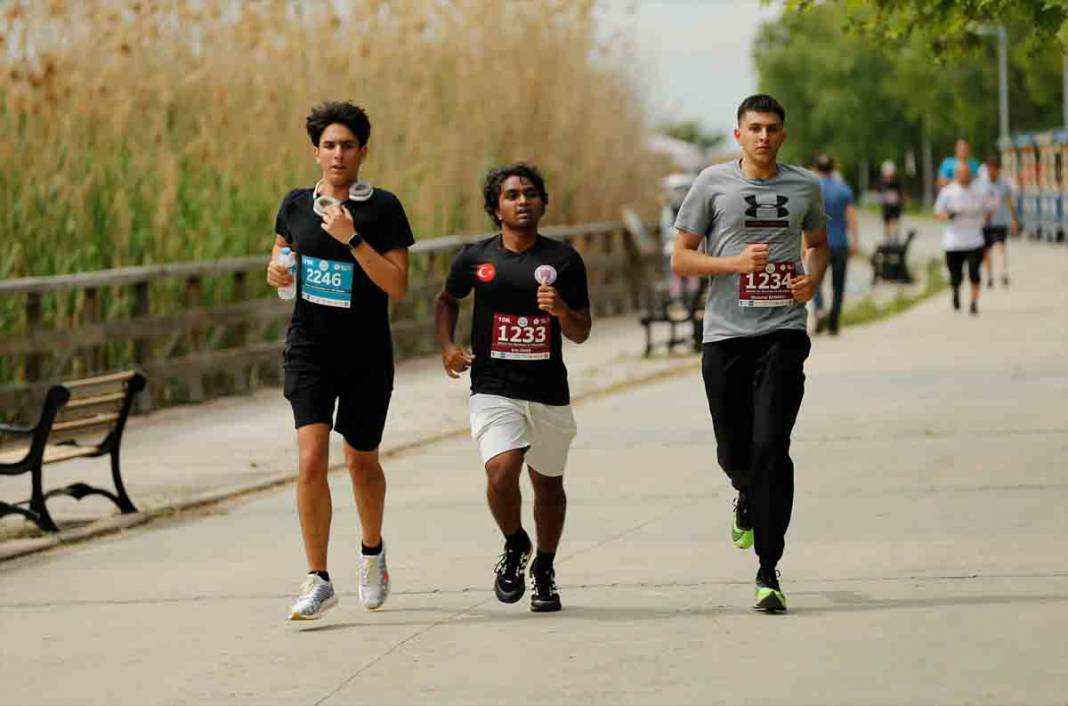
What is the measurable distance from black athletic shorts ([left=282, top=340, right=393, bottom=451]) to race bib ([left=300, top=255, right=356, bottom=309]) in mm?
174

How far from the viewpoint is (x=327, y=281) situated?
336 inches

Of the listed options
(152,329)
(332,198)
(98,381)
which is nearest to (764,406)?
(332,198)

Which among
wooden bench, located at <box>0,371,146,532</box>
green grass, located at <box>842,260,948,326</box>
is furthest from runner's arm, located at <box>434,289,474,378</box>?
green grass, located at <box>842,260,948,326</box>

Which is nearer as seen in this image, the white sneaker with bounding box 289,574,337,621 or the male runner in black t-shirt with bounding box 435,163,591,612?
the white sneaker with bounding box 289,574,337,621

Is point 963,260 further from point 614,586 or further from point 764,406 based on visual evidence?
point 764,406

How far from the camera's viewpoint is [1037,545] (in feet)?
32.5

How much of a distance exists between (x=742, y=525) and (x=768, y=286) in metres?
1.15

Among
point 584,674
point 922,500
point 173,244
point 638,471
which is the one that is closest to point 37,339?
point 173,244

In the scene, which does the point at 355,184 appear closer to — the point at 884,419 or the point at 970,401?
the point at 884,419

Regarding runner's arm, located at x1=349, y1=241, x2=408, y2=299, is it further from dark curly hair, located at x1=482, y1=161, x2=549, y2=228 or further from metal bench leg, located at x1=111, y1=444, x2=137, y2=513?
metal bench leg, located at x1=111, y1=444, x2=137, y2=513

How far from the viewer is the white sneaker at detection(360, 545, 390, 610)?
8781mm

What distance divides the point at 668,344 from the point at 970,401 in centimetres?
685

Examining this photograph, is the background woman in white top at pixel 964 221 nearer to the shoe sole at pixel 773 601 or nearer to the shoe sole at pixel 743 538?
the shoe sole at pixel 743 538

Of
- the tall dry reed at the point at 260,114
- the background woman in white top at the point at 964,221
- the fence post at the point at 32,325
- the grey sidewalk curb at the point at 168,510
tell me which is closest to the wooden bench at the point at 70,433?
the grey sidewalk curb at the point at 168,510
